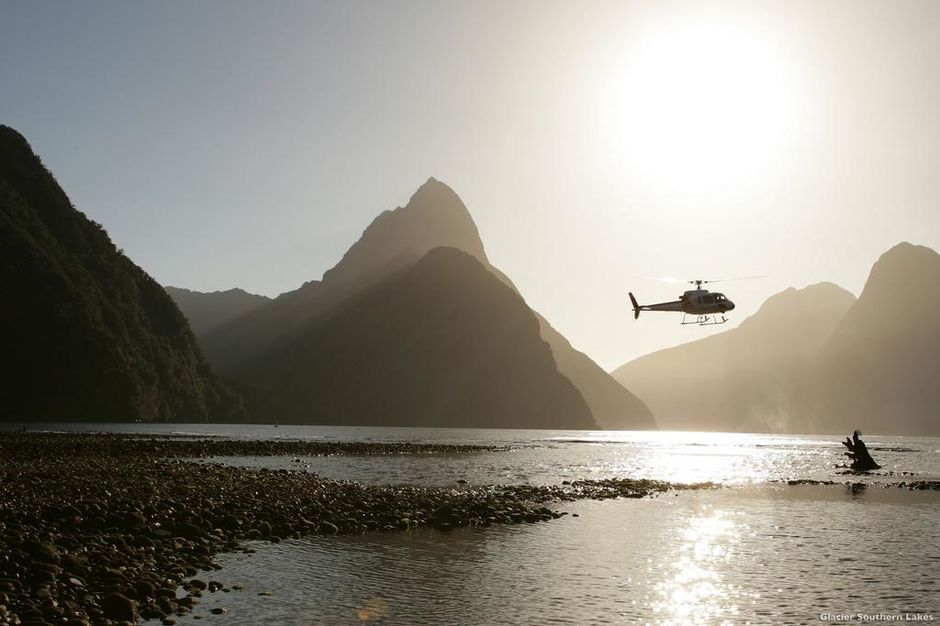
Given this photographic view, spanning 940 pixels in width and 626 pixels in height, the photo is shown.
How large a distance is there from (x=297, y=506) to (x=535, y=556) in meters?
11.8

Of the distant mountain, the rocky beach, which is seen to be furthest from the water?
the distant mountain

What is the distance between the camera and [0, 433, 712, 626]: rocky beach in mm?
16641

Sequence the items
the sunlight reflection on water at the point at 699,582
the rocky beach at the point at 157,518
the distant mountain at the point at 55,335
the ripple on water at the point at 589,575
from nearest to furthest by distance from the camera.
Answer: the rocky beach at the point at 157,518 < the ripple on water at the point at 589,575 < the sunlight reflection on water at the point at 699,582 < the distant mountain at the point at 55,335

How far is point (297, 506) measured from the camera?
31.7 metres

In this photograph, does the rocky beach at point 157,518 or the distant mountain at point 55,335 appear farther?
the distant mountain at point 55,335

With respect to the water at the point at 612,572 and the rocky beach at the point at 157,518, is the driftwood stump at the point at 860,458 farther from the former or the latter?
the water at the point at 612,572

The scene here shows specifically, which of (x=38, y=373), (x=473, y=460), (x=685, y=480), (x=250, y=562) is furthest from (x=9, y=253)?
(x=250, y=562)

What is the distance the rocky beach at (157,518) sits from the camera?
16641 mm

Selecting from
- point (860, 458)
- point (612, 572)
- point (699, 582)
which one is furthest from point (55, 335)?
point (699, 582)

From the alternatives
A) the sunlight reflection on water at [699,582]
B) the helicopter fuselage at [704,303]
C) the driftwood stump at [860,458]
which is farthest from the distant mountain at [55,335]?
the sunlight reflection on water at [699,582]

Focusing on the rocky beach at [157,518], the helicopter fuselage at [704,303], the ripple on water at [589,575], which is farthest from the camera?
the helicopter fuselage at [704,303]

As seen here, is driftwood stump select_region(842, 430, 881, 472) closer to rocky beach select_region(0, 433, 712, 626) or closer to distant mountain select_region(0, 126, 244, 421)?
rocky beach select_region(0, 433, 712, 626)

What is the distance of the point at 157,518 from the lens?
26.0m

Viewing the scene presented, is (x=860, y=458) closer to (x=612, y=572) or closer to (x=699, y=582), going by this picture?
(x=699, y=582)
